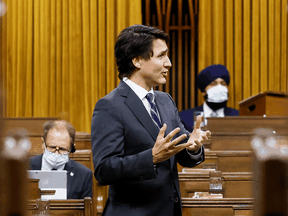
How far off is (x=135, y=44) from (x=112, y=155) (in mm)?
395

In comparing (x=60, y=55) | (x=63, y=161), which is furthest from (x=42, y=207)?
(x=60, y=55)

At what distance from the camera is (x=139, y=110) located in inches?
47.3

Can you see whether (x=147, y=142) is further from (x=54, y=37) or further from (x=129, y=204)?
(x=54, y=37)

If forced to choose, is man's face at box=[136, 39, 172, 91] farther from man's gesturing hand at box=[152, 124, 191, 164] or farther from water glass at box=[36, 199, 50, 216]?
water glass at box=[36, 199, 50, 216]

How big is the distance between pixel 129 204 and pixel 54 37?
5.88m

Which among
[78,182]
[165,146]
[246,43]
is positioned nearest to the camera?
[165,146]

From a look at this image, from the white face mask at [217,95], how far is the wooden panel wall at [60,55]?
82.7 inches

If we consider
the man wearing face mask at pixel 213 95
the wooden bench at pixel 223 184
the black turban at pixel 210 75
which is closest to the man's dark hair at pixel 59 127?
the wooden bench at pixel 223 184

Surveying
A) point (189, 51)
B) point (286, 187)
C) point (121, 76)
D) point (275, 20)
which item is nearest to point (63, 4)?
point (189, 51)

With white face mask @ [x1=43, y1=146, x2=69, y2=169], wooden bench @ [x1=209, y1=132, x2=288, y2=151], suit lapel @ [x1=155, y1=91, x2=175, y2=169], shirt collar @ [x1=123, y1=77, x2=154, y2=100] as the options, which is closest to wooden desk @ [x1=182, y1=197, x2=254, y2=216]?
suit lapel @ [x1=155, y1=91, x2=175, y2=169]

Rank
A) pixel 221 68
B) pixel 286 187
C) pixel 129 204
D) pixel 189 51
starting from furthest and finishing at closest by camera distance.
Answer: pixel 189 51 < pixel 221 68 < pixel 129 204 < pixel 286 187

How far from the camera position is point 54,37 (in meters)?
6.55

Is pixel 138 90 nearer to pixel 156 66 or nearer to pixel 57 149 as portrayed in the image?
pixel 156 66

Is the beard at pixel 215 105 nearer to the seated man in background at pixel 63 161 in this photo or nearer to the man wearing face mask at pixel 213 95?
the man wearing face mask at pixel 213 95
